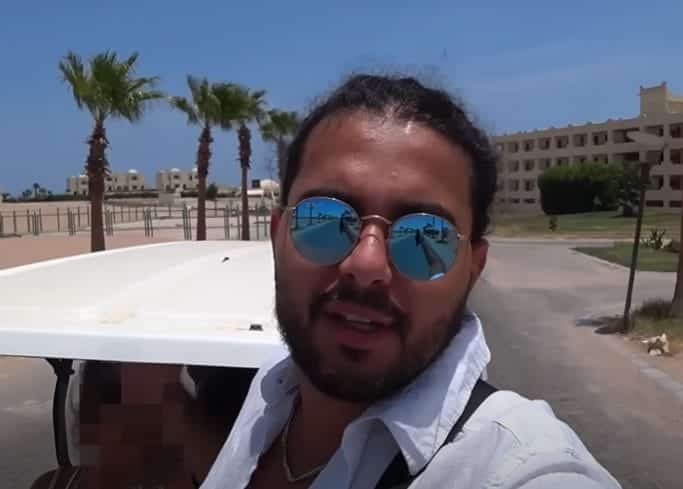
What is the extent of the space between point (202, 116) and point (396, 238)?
106ft

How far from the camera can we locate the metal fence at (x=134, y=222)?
4184cm

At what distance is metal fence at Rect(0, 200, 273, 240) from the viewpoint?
137 ft

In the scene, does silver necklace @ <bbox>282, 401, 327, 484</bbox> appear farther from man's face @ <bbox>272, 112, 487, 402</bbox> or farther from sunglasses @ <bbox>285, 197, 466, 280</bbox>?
sunglasses @ <bbox>285, 197, 466, 280</bbox>

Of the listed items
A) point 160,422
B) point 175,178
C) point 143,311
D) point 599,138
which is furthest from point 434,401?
point 175,178

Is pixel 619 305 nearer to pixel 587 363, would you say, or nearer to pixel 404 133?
pixel 587 363

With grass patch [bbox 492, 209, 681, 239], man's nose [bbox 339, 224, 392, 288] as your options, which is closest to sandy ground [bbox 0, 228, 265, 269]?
grass patch [bbox 492, 209, 681, 239]

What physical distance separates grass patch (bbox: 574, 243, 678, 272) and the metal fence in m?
11.3

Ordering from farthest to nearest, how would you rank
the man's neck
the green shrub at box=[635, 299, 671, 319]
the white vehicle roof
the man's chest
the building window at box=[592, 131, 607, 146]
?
the building window at box=[592, 131, 607, 146], the green shrub at box=[635, 299, 671, 319], the white vehicle roof, the man's chest, the man's neck

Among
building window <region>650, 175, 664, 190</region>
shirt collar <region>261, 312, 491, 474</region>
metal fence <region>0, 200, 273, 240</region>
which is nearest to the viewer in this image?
shirt collar <region>261, 312, 491, 474</region>

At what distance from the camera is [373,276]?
58.3 inches

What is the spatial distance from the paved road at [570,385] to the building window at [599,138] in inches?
2580

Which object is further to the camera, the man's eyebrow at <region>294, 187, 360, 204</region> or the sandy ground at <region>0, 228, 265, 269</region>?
the sandy ground at <region>0, 228, 265, 269</region>

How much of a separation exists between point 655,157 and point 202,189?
2232 centimetres

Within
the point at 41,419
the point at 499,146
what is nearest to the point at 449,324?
the point at 499,146
